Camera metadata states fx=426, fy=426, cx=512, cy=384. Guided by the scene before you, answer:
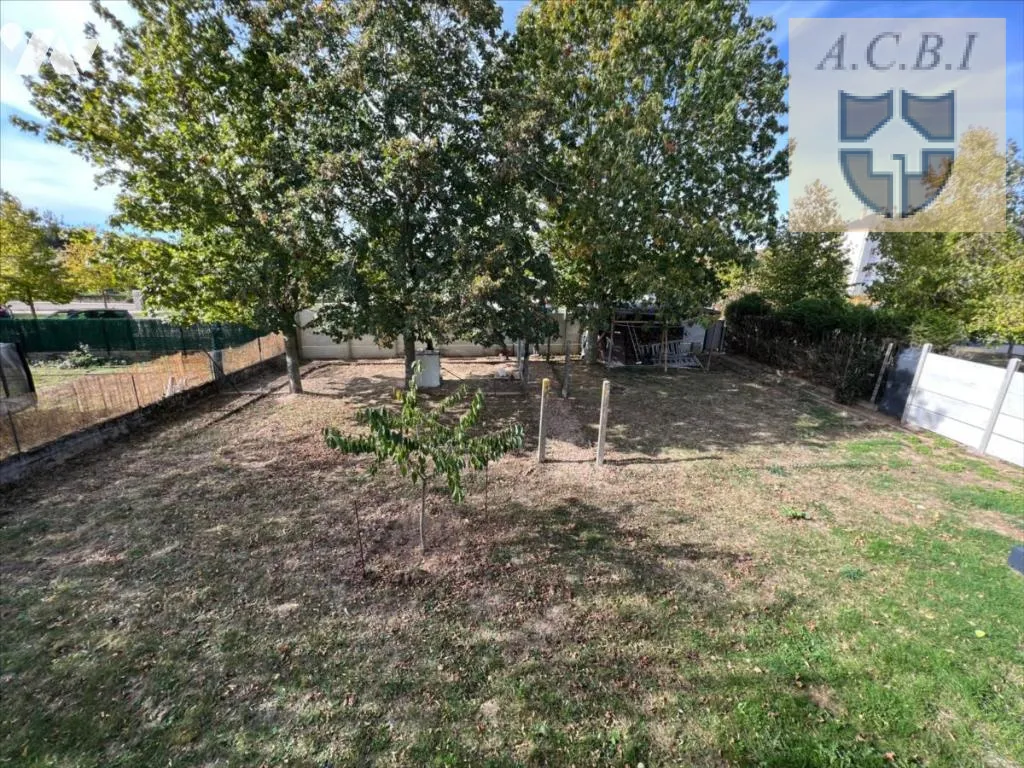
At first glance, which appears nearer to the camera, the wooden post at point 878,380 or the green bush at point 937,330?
the wooden post at point 878,380

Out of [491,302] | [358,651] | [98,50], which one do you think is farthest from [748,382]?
[98,50]

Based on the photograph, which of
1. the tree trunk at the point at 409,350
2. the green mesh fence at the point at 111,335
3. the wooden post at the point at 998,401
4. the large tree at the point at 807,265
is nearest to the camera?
the wooden post at the point at 998,401

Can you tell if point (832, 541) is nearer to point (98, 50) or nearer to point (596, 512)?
point (596, 512)

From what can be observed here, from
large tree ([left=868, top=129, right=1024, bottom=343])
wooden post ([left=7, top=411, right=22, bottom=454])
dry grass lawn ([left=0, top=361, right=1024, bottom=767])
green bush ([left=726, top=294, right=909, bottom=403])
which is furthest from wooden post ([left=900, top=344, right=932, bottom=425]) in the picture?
wooden post ([left=7, top=411, right=22, bottom=454])

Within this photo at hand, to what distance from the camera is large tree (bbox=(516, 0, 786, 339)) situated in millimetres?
9930

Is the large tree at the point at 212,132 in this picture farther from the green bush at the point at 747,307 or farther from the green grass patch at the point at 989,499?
the green bush at the point at 747,307

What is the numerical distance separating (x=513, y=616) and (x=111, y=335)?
17.8 metres

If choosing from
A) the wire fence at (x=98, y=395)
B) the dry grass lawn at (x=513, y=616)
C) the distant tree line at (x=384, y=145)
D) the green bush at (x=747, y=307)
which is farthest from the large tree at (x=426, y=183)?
the green bush at (x=747, y=307)

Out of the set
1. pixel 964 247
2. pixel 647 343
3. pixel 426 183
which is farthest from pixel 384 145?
pixel 964 247

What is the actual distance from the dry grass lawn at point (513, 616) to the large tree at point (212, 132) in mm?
4028

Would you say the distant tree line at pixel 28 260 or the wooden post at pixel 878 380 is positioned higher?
the distant tree line at pixel 28 260

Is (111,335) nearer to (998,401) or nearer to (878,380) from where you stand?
(878,380)

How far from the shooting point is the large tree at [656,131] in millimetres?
9930

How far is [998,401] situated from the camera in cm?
751
